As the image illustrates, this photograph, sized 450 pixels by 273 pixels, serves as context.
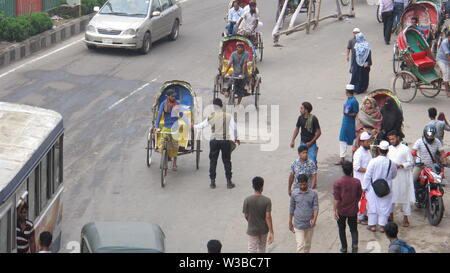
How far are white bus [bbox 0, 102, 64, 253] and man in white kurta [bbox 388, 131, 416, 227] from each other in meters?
5.03

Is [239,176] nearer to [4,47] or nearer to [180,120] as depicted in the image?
[180,120]

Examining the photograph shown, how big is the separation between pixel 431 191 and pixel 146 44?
12982 mm

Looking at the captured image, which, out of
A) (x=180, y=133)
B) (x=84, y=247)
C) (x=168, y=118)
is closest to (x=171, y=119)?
(x=168, y=118)

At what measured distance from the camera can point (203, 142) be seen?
62.5 feet

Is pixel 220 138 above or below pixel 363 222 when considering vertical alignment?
above

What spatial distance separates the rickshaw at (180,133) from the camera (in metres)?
16.8

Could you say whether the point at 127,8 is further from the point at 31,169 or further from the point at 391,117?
the point at 31,169

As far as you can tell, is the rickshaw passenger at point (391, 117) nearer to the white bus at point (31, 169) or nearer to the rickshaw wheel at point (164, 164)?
the rickshaw wheel at point (164, 164)

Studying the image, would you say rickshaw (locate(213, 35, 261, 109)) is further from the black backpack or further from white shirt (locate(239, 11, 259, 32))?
the black backpack

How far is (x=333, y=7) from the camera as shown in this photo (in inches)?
1319

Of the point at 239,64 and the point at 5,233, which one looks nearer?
the point at 5,233

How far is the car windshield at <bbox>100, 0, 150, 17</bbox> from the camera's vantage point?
86.7ft

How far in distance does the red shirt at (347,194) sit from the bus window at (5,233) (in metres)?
4.71

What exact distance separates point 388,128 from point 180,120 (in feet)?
12.1
